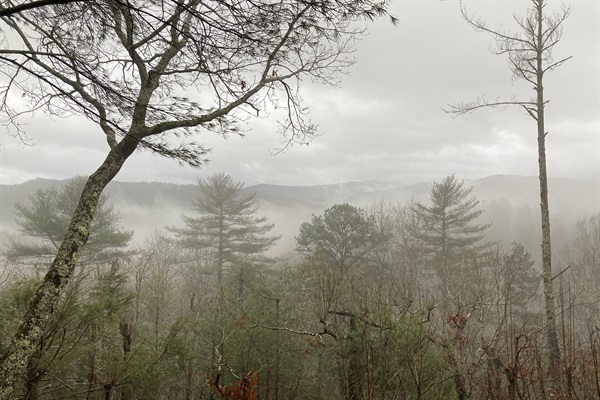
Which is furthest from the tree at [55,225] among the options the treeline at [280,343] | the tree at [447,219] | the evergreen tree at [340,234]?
the tree at [447,219]

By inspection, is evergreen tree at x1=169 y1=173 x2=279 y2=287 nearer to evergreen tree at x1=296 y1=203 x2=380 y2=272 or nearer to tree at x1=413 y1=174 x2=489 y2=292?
evergreen tree at x1=296 y1=203 x2=380 y2=272

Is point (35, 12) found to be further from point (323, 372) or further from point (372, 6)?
point (323, 372)

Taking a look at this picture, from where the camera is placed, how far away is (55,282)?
4148 mm

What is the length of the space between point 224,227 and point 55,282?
23123 mm

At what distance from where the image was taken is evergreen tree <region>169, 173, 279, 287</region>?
26.6 m

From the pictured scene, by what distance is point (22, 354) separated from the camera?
Result: 379cm

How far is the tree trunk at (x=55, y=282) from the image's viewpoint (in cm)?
373

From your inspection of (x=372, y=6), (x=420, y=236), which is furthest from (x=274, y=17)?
(x=420, y=236)

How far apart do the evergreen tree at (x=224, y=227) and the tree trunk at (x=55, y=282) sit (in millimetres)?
21850

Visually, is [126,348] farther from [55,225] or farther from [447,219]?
[447,219]

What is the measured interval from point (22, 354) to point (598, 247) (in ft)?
139

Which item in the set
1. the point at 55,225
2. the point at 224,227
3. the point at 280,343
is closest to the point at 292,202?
the point at 224,227

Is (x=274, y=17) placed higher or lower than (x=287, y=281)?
higher

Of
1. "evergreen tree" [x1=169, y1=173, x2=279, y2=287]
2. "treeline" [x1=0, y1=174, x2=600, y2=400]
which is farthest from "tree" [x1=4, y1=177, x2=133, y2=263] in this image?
"evergreen tree" [x1=169, y1=173, x2=279, y2=287]
